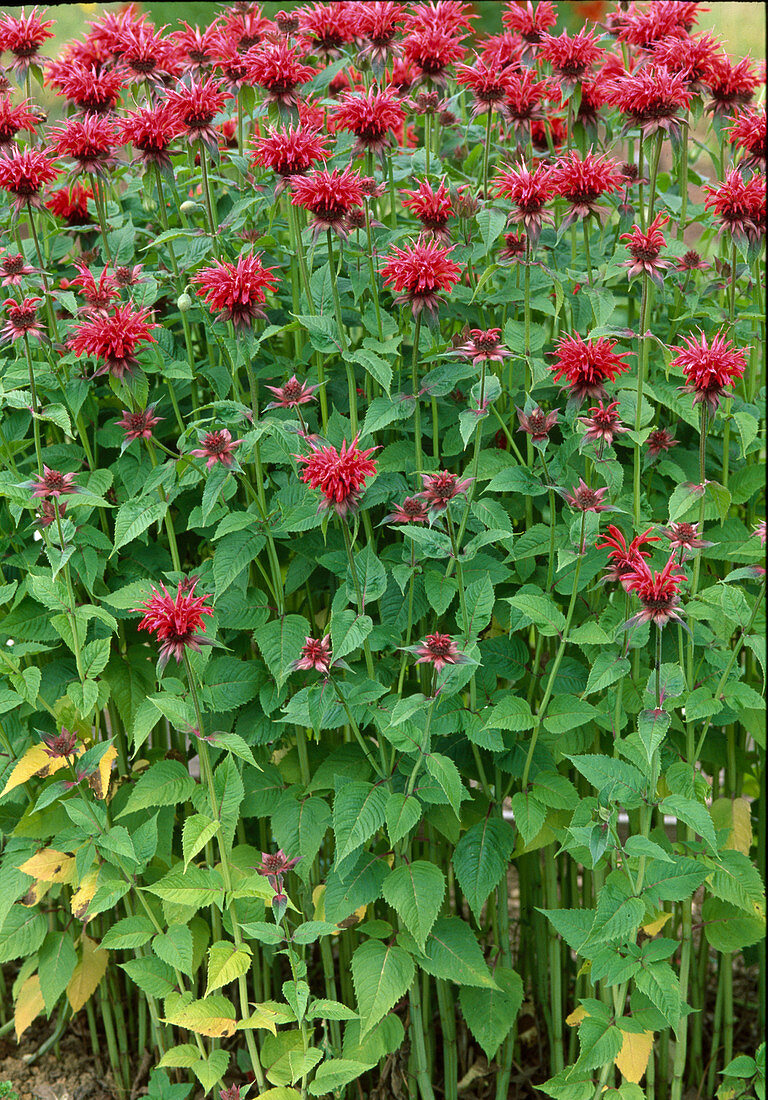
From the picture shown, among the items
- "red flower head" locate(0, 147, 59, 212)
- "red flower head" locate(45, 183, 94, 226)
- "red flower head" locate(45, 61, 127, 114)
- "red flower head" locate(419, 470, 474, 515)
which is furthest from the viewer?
"red flower head" locate(45, 183, 94, 226)

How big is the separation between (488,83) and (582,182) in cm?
42

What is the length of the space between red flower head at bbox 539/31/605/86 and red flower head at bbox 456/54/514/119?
0.09 meters

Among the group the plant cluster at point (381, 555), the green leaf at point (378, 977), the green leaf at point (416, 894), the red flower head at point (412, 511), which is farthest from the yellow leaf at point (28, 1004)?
the red flower head at point (412, 511)

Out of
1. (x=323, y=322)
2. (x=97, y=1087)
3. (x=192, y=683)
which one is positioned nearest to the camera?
(x=192, y=683)

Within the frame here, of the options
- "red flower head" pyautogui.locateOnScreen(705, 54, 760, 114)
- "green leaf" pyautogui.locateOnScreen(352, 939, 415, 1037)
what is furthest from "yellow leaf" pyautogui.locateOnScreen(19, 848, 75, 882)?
"red flower head" pyautogui.locateOnScreen(705, 54, 760, 114)

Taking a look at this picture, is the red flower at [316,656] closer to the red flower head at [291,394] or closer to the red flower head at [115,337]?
the red flower head at [291,394]

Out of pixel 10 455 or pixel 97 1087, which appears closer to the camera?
pixel 10 455

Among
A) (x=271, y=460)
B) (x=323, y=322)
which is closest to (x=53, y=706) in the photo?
(x=271, y=460)

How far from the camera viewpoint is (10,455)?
2162mm

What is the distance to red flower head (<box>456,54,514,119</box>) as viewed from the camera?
86.9 inches

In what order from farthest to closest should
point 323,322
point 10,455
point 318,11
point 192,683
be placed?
point 318,11, point 10,455, point 323,322, point 192,683

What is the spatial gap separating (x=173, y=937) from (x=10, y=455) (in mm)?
997

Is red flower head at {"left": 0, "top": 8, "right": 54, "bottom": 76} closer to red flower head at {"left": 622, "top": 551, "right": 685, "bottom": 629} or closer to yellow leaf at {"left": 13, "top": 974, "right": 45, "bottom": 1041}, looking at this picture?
red flower head at {"left": 622, "top": 551, "right": 685, "bottom": 629}

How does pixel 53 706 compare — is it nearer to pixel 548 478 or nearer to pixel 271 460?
pixel 271 460
